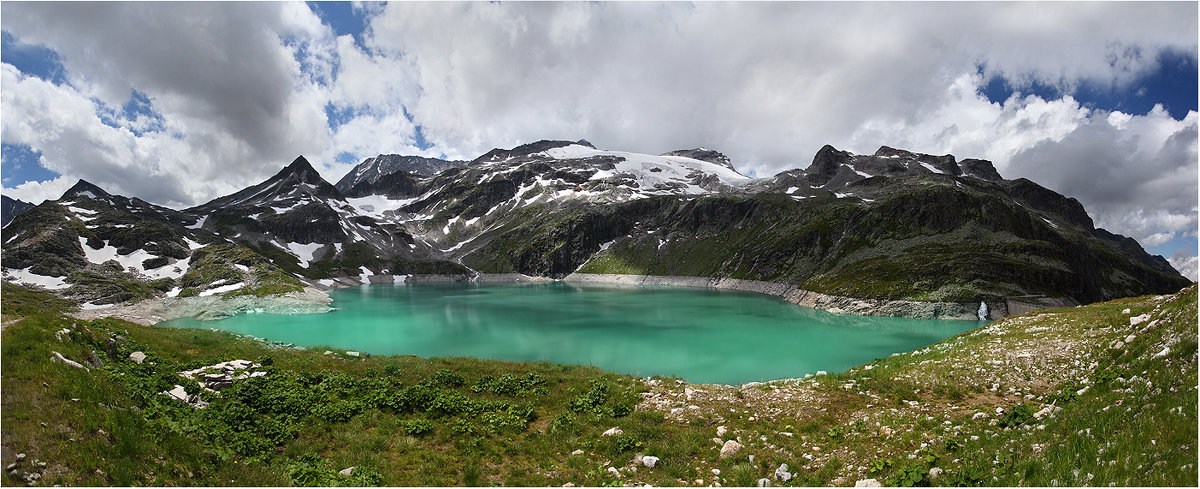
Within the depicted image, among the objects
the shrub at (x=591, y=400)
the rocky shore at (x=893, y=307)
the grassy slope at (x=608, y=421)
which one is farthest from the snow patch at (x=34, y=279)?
the rocky shore at (x=893, y=307)

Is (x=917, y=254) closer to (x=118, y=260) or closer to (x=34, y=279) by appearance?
(x=34, y=279)

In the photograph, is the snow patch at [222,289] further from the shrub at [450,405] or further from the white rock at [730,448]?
the white rock at [730,448]

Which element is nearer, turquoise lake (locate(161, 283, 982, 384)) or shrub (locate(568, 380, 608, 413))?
shrub (locate(568, 380, 608, 413))

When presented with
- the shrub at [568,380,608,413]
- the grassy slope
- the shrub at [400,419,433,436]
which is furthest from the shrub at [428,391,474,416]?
the shrub at [568,380,608,413]

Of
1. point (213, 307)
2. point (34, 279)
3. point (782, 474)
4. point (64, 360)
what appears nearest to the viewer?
point (782, 474)

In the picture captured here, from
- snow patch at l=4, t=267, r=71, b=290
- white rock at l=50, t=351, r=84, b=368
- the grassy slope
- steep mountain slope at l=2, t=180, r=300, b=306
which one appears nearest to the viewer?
the grassy slope

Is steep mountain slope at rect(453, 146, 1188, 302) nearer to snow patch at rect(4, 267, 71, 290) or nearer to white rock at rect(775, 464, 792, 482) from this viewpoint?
white rock at rect(775, 464, 792, 482)

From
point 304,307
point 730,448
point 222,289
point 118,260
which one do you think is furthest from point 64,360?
point 118,260
